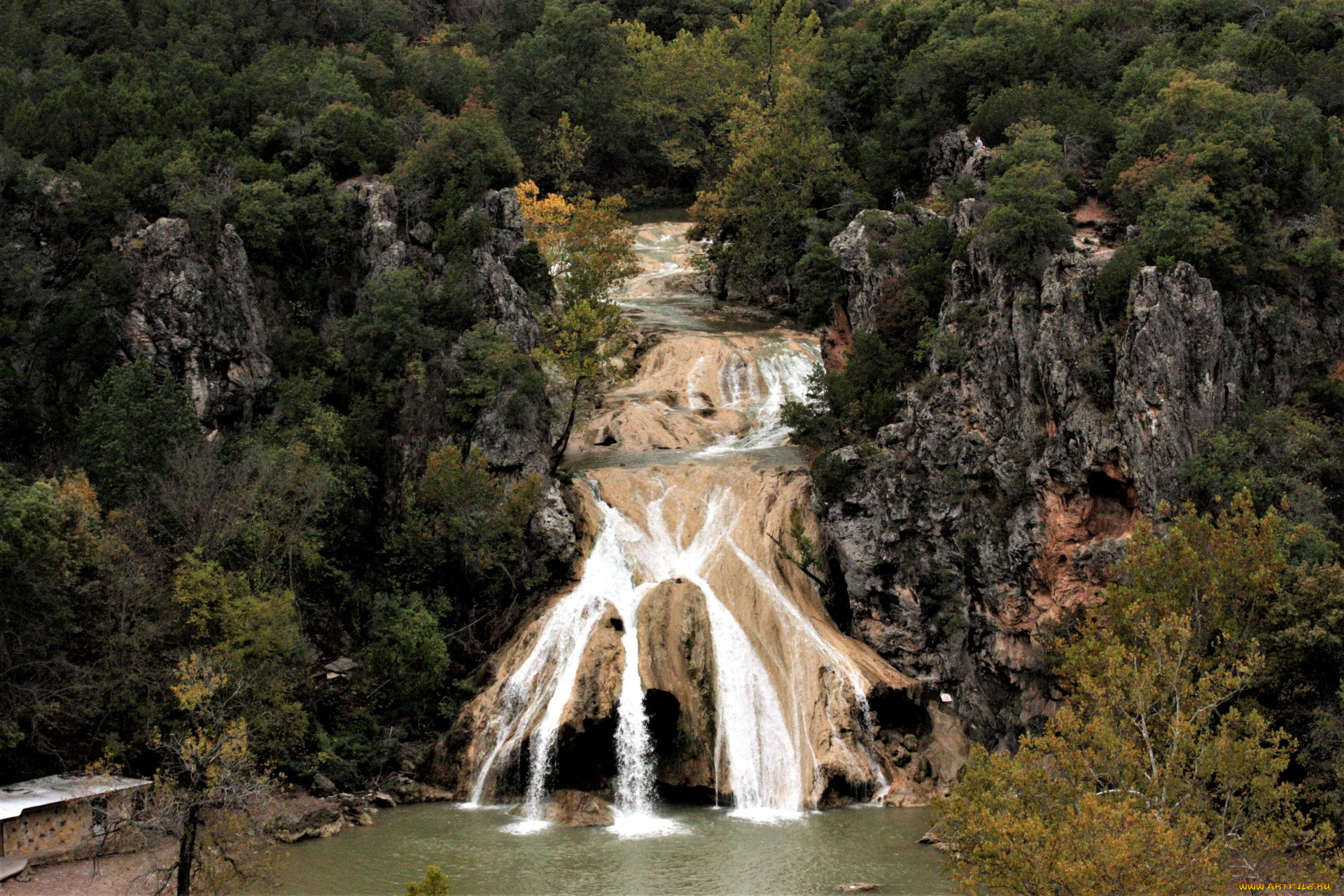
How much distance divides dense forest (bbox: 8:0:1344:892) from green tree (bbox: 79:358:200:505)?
5.7 inches

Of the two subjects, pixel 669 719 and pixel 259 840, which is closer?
pixel 259 840

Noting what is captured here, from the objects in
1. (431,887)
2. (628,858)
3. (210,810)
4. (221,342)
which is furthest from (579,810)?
(221,342)

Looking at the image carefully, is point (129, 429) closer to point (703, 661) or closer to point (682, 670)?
point (682, 670)

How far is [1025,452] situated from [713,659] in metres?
13.1

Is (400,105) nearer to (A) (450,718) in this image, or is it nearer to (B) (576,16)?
(B) (576,16)

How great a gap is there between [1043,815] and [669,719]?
15.9 metres

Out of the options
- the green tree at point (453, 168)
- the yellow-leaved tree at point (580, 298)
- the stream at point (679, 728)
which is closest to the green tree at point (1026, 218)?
the stream at point (679, 728)

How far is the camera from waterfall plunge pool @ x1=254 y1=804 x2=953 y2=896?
2839 cm

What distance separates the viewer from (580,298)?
53.9 m

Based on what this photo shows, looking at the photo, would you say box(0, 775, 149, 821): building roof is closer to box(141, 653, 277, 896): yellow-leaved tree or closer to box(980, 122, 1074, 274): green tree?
box(141, 653, 277, 896): yellow-leaved tree

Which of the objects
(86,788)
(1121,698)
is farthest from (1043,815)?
(86,788)

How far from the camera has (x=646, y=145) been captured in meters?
95.4

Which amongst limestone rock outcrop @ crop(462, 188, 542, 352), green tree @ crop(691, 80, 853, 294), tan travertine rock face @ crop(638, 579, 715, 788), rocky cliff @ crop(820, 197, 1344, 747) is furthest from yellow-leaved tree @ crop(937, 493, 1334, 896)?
→ green tree @ crop(691, 80, 853, 294)

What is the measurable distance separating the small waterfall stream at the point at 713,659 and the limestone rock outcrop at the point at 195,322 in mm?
14306
